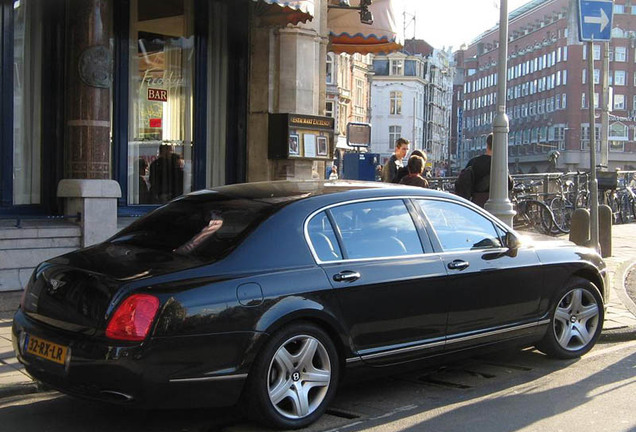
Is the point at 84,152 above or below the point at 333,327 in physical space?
above

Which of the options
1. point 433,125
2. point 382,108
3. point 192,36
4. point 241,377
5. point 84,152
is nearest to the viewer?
point 241,377

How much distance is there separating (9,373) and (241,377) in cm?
220

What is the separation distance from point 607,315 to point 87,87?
633 cm

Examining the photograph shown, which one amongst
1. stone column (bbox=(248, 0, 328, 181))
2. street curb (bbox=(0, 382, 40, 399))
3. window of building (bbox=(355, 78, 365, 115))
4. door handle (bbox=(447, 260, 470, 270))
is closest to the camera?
street curb (bbox=(0, 382, 40, 399))

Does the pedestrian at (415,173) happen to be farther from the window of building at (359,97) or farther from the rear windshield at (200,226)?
the window of building at (359,97)

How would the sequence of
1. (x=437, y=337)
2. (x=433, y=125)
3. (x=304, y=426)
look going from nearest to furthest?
1. (x=304, y=426)
2. (x=437, y=337)
3. (x=433, y=125)

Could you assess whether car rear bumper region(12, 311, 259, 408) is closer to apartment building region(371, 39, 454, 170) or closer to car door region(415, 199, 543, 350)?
car door region(415, 199, 543, 350)

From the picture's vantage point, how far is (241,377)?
4.84 meters

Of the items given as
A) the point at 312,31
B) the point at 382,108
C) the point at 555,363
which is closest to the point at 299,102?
the point at 312,31

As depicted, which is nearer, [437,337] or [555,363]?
[437,337]

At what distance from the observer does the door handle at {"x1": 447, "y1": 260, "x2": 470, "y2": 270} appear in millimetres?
6048

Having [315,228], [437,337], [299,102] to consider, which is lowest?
[437,337]

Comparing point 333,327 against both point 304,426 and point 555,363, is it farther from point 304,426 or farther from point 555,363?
point 555,363

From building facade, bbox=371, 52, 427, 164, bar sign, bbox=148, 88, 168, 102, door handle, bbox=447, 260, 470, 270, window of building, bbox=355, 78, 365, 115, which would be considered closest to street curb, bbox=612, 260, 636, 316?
door handle, bbox=447, 260, 470, 270
